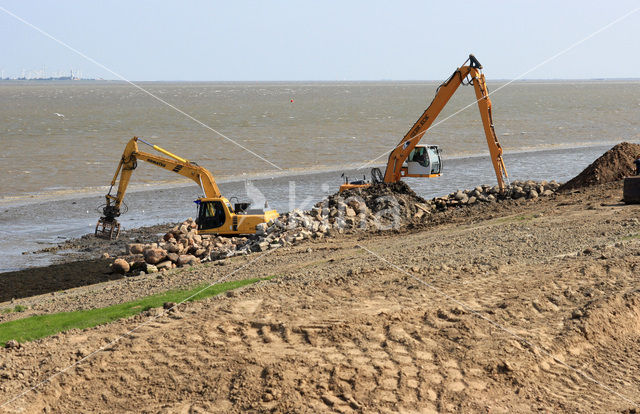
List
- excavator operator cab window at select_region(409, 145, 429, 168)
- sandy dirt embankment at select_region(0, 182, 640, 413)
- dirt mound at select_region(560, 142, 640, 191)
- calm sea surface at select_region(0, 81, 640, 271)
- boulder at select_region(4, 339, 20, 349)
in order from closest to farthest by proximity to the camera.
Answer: sandy dirt embankment at select_region(0, 182, 640, 413) → boulder at select_region(4, 339, 20, 349) → dirt mound at select_region(560, 142, 640, 191) → excavator operator cab window at select_region(409, 145, 429, 168) → calm sea surface at select_region(0, 81, 640, 271)

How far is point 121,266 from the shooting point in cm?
2159

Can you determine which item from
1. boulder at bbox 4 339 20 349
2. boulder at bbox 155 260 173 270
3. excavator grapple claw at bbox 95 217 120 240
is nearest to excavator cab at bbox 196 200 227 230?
boulder at bbox 155 260 173 270

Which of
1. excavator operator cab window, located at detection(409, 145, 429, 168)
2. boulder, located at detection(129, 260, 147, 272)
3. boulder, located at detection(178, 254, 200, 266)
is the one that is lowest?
boulder, located at detection(129, 260, 147, 272)

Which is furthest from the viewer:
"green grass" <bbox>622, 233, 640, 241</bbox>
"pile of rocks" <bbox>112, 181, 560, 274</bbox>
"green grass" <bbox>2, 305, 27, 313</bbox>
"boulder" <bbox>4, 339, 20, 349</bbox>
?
"pile of rocks" <bbox>112, 181, 560, 274</bbox>

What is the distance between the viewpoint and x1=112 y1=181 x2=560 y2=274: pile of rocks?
22.0 metres

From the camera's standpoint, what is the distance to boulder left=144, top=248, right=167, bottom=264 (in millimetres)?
21953

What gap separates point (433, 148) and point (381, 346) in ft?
68.6

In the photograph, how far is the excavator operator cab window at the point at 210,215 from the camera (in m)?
24.8

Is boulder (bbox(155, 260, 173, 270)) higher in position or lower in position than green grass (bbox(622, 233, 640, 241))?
lower

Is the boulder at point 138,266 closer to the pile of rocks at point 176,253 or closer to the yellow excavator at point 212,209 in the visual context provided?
the pile of rocks at point 176,253

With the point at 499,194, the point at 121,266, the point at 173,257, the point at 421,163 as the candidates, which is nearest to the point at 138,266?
the point at 121,266

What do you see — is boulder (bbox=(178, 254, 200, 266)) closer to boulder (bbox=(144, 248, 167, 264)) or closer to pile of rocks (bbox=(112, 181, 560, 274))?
pile of rocks (bbox=(112, 181, 560, 274))

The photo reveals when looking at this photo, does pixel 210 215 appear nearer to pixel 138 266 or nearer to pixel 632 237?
pixel 138 266

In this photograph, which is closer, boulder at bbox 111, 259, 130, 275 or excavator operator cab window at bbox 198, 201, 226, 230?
boulder at bbox 111, 259, 130, 275
